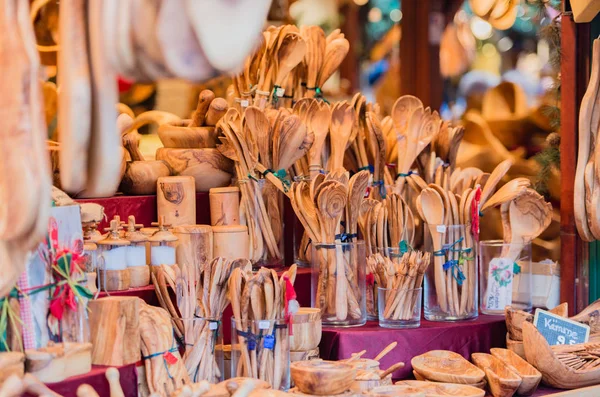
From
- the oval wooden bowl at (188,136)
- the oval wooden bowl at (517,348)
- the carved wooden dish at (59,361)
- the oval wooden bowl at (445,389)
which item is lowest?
the oval wooden bowl at (445,389)

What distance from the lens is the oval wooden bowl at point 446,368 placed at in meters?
2.40

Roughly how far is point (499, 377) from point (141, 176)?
118 cm

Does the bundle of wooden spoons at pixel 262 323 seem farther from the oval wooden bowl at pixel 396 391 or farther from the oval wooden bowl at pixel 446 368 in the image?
the oval wooden bowl at pixel 446 368

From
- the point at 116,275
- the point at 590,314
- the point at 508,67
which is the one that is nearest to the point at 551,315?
the point at 590,314

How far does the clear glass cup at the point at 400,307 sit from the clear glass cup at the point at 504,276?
36 cm

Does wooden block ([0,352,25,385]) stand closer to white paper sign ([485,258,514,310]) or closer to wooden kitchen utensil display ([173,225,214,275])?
wooden kitchen utensil display ([173,225,214,275])

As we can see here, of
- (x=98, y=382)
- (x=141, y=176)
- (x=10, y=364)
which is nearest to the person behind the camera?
(x=10, y=364)

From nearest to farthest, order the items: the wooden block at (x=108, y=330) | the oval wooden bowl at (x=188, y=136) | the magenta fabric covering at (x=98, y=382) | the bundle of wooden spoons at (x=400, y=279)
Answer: the magenta fabric covering at (x=98, y=382)
the wooden block at (x=108, y=330)
the bundle of wooden spoons at (x=400, y=279)
the oval wooden bowl at (x=188, y=136)

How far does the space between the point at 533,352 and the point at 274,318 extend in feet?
2.55

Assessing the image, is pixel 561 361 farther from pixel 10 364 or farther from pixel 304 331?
pixel 10 364

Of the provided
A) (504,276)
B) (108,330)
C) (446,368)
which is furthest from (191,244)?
(504,276)

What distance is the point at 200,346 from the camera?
2.24 metres

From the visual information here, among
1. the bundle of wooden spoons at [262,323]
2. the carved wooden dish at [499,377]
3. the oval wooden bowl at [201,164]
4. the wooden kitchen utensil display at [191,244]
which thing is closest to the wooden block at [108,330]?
the bundle of wooden spoons at [262,323]

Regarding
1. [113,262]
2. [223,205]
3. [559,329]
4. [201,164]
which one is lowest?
[559,329]
